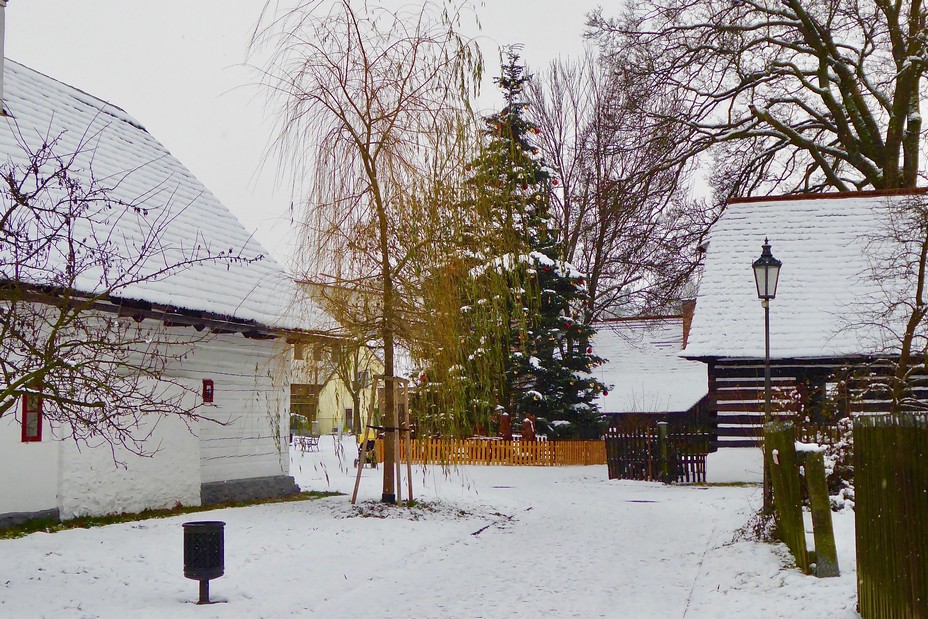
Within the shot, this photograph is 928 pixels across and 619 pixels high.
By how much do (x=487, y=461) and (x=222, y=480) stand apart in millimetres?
13354

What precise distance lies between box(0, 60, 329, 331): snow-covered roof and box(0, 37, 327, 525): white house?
0.03m

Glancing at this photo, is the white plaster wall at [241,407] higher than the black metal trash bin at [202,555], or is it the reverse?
the white plaster wall at [241,407]

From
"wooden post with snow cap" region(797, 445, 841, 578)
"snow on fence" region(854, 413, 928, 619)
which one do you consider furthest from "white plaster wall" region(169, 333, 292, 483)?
"snow on fence" region(854, 413, 928, 619)

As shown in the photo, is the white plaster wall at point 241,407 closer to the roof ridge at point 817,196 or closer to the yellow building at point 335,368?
the yellow building at point 335,368

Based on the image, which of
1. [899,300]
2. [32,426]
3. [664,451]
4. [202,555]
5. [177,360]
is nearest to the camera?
[202,555]

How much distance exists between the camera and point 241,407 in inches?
675

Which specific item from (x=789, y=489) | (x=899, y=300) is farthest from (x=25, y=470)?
(x=899, y=300)

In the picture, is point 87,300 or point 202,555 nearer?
point 202,555

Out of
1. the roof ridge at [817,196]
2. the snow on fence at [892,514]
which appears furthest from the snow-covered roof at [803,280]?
the snow on fence at [892,514]

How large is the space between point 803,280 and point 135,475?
16.2m

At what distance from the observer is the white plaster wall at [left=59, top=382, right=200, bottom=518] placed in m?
12.9

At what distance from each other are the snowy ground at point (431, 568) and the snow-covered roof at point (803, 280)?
20.6ft

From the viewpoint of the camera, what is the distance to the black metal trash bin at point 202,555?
8.46m

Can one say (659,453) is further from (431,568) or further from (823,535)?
(823,535)
